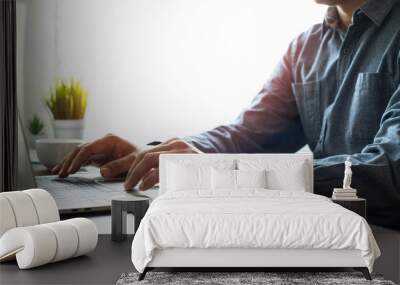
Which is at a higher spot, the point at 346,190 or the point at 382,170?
the point at 382,170

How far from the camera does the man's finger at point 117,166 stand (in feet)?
23.2

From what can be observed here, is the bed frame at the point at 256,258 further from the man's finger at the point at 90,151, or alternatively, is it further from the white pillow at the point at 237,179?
the man's finger at the point at 90,151

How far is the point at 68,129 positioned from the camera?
712 cm

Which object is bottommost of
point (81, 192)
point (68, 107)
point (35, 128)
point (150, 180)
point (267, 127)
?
point (81, 192)

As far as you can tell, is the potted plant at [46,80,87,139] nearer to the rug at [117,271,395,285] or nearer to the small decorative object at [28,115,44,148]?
the small decorative object at [28,115,44,148]

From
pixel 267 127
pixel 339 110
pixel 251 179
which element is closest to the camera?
pixel 251 179

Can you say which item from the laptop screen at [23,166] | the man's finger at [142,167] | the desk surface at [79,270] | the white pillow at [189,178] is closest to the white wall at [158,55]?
the man's finger at [142,167]

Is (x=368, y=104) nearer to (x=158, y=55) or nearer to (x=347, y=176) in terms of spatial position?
(x=347, y=176)

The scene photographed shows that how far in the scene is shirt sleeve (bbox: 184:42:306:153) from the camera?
22.5ft

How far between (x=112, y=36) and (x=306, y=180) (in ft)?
8.17

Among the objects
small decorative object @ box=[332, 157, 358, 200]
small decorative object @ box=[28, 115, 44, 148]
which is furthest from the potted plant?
small decorative object @ box=[332, 157, 358, 200]

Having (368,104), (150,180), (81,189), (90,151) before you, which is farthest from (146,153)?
(368,104)

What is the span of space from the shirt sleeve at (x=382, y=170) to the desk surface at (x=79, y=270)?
7.67ft

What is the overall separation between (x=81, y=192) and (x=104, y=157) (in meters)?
0.43
